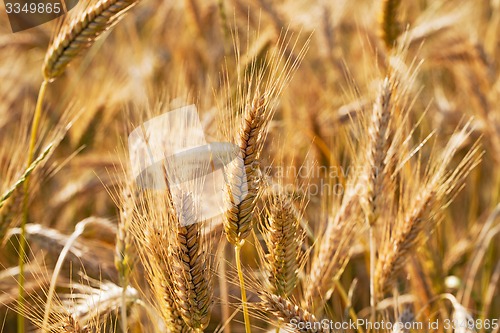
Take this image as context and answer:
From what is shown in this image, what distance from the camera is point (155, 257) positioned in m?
1.19

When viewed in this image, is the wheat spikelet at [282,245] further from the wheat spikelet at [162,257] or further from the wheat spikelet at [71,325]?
the wheat spikelet at [71,325]

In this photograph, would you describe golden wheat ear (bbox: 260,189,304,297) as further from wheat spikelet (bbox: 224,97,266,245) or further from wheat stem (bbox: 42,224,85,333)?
wheat stem (bbox: 42,224,85,333)

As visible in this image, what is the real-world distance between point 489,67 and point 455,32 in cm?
28

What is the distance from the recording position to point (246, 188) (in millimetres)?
1123

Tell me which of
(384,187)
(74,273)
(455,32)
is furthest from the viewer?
(455,32)

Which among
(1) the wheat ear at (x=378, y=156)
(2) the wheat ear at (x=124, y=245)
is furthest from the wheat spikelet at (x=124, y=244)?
(1) the wheat ear at (x=378, y=156)

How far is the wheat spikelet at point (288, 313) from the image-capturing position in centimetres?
114

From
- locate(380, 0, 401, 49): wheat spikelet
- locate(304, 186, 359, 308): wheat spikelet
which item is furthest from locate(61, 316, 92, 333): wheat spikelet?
locate(380, 0, 401, 49): wheat spikelet

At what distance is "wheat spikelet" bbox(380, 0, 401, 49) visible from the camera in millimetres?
1924

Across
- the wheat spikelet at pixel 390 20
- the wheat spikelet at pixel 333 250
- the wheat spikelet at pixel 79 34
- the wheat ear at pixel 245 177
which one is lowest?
the wheat spikelet at pixel 333 250

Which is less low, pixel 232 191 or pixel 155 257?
pixel 232 191

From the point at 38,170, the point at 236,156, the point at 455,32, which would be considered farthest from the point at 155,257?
the point at 455,32

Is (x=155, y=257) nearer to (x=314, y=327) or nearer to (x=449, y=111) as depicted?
(x=314, y=327)

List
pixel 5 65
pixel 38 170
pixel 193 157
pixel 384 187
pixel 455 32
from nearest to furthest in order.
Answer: pixel 193 157
pixel 384 187
pixel 38 170
pixel 455 32
pixel 5 65
